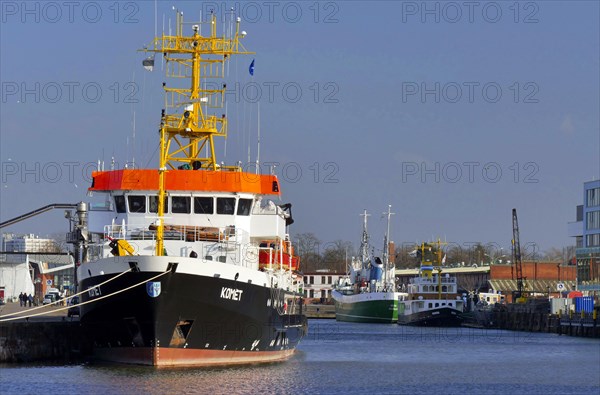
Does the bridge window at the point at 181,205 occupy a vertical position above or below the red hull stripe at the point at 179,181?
below

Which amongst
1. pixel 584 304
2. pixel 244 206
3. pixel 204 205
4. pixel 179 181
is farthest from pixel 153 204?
pixel 584 304

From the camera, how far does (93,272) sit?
2019 inches

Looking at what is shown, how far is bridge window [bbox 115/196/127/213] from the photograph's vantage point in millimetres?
56256

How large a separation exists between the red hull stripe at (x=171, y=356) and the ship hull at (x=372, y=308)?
100530 mm

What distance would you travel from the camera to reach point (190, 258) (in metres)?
49.0

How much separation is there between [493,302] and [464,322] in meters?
18.3

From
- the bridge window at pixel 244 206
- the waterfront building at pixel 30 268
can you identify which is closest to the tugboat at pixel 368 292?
the waterfront building at pixel 30 268

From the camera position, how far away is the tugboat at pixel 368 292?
154m

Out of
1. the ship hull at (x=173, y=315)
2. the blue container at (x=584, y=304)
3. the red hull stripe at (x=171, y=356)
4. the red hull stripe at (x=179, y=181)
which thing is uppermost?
the red hull stripe at (x=179, y=181)

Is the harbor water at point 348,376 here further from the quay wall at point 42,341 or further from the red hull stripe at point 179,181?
the red hull stripe at point 179,181

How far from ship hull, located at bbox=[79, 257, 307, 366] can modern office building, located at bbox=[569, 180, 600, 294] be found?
3255 inches

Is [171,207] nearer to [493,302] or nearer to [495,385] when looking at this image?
[495,385]

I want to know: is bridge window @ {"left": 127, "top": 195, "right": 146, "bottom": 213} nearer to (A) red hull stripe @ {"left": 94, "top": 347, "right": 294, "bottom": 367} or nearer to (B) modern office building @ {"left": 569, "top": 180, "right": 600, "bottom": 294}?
(A) red hull stripe @ {"left": 94, "top": 347, "right": 294, "bottom": 367}

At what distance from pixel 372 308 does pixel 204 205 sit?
101705 mm
